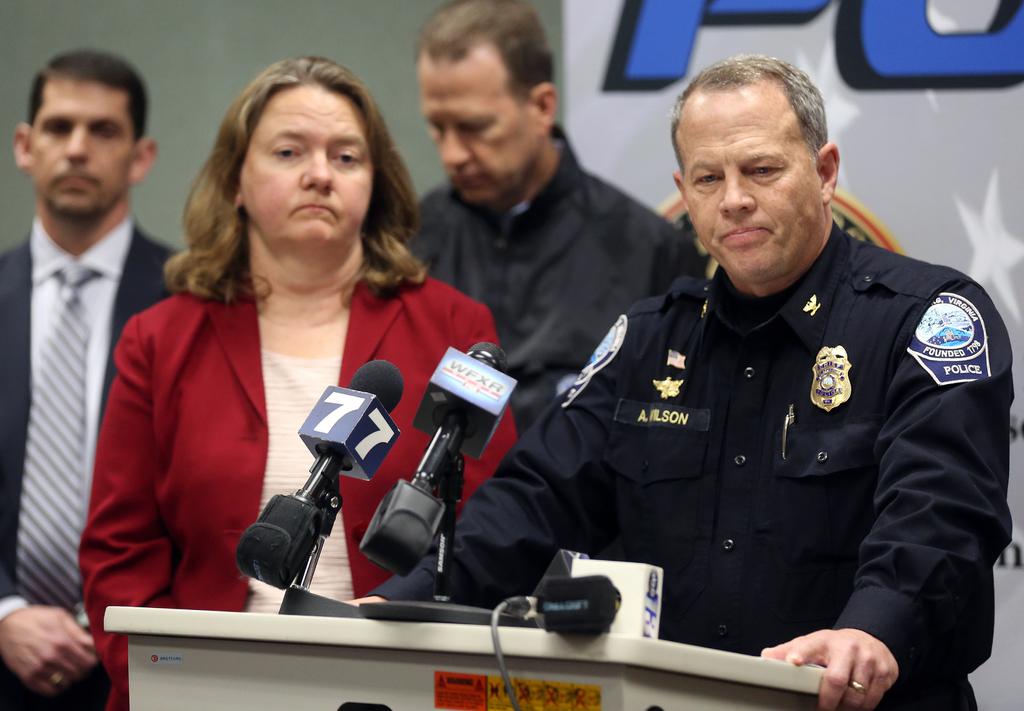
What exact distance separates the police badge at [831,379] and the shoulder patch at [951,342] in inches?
4.6

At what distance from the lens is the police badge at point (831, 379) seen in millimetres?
2309

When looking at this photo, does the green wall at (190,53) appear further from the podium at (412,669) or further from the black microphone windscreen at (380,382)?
the podium at (412,669)

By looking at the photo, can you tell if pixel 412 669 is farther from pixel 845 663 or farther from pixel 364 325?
pixel 364 325

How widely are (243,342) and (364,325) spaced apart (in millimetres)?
248

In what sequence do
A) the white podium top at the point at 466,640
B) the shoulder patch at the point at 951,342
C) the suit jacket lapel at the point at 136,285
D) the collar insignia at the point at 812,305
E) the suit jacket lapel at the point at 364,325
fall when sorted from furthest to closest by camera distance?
the suit jacket lapel at the point at 136,285
the suit jacket lapel at the point at 364,325
the collar insignia at the point at 812,305
the shoulder patch at the point at 951,342
the white podium top at the point at 466,640

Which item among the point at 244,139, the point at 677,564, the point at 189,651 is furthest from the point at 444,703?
the point at 244,139

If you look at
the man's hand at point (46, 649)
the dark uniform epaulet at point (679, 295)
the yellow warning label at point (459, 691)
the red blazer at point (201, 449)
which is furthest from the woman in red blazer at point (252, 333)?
the yellow warning label at point (459, 691)

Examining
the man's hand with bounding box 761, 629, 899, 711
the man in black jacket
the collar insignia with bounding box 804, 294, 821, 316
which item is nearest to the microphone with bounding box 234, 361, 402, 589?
the man's hand with bounding box 761, 629, 899, 711

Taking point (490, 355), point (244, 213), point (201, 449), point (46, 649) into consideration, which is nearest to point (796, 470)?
point (490, 355)

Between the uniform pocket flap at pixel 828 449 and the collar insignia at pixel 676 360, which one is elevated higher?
the collar insignia at pixel 676 360

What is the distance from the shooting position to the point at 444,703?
68.9 inches

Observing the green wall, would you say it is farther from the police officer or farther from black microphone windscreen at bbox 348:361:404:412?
black microphone windscreen at bbox 348:361:404:412

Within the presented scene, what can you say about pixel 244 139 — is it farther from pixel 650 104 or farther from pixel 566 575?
pixel 566 575

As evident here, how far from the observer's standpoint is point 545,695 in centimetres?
168
